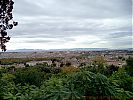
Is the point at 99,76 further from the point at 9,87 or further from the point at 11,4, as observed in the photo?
the point at 11,4

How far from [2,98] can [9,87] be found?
0.66 meters

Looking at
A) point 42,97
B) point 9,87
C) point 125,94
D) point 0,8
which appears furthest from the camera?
point 0,8

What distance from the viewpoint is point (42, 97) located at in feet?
17.0

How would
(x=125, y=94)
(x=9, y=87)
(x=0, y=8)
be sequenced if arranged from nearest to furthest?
1. (x=125, y=94)
2. (x=9, y=87)
3. (x=0, y=8)

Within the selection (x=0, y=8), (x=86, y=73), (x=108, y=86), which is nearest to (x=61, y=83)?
(x=86, y=73)

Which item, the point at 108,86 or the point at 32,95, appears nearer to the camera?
the point at 32,95

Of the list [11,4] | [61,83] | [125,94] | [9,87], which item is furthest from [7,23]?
[125,94]

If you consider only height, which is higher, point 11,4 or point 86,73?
point 11,4

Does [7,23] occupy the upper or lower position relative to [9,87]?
upper

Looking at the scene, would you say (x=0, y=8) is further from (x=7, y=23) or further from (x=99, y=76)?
(x=99, y=76)

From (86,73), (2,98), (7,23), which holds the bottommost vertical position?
(2,98)

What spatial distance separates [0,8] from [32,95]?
3107 mm

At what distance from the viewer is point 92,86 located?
5.64 m

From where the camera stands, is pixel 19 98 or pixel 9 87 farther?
pixel 9 87
